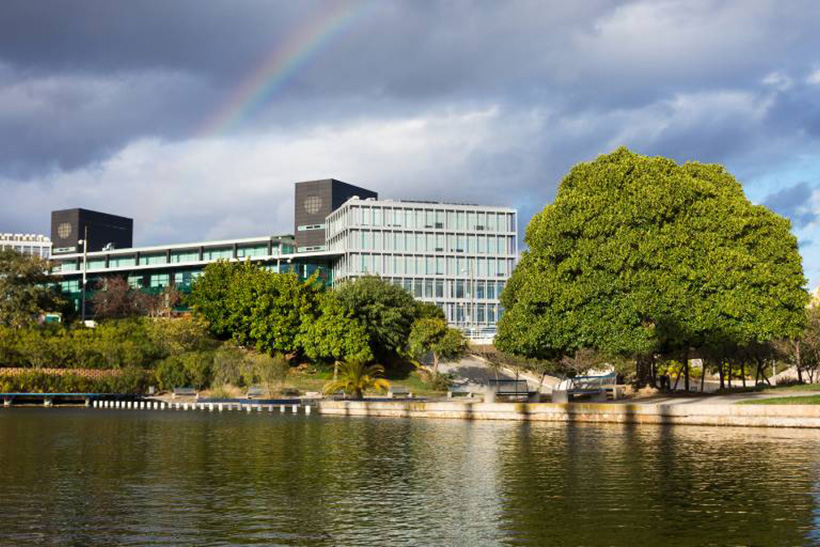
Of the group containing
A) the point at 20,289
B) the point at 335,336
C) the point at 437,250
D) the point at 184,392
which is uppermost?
the point at 437,250

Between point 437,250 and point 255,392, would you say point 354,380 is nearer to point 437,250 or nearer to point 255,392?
point 255,392

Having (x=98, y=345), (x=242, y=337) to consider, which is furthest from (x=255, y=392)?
(x=242, y=337)

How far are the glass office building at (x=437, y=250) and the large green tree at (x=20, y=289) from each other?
58.7 m

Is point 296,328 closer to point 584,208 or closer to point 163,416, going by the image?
point 163,416

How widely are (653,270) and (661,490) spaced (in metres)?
30.7

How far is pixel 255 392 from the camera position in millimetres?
68812

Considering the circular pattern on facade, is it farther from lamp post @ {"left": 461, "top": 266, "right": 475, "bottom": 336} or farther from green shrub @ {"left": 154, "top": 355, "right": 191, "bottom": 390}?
green shrub @ {"left": 154, "top": 355, "right": 191, "bottom": 390}

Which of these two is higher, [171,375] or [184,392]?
[171,375]

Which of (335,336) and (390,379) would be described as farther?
(390,379)

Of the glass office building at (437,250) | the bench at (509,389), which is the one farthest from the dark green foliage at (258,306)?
the glass office building at (437,250)

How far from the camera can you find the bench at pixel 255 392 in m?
68.0

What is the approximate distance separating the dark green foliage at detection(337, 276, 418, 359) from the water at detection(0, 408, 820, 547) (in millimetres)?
51325

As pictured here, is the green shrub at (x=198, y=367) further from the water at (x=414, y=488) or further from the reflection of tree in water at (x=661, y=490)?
the reflection of tree in water at (x=661, y=490)

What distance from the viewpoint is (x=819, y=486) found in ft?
68.8
